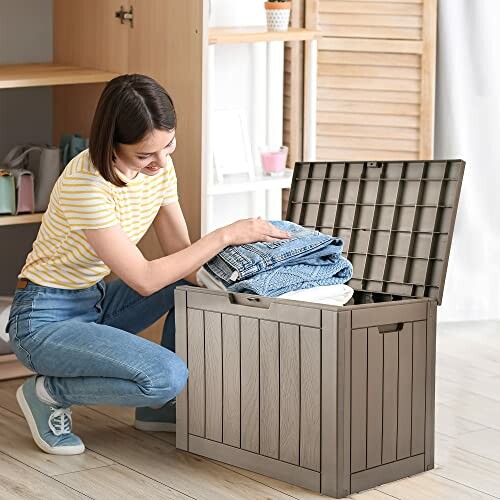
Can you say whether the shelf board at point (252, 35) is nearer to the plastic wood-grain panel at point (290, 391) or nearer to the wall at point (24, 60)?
the wall at point (24, 60)

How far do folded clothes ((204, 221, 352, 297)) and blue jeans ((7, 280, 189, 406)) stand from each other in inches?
8.9

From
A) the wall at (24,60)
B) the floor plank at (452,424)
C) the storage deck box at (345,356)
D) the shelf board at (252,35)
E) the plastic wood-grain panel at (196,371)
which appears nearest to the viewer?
the storage deck box at (345,356)

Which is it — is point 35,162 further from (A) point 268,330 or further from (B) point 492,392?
(B) point 492,392

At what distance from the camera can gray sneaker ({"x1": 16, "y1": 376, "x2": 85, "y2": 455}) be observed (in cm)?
249

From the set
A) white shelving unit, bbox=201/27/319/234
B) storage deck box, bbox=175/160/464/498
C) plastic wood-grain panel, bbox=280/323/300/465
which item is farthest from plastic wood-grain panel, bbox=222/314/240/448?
white shelving unit, bbox=201/27/319/234

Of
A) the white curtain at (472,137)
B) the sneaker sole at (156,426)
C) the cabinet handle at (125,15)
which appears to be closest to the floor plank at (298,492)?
the sneaker sole at (156,426)

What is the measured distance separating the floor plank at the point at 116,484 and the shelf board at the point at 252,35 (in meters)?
1.12

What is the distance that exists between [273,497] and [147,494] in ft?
0.81

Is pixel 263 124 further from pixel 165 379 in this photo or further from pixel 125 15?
pixel 165 379

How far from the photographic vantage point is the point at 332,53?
11.7ft

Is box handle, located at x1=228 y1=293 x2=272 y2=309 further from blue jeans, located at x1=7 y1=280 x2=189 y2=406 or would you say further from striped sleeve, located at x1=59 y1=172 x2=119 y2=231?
striped sleeve, located at x1=59 y1=172 x2=119 y2=231

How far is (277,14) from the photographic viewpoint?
3078 millimetres

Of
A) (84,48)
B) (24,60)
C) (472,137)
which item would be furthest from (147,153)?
(472,137)

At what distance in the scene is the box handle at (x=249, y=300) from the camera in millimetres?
2299
